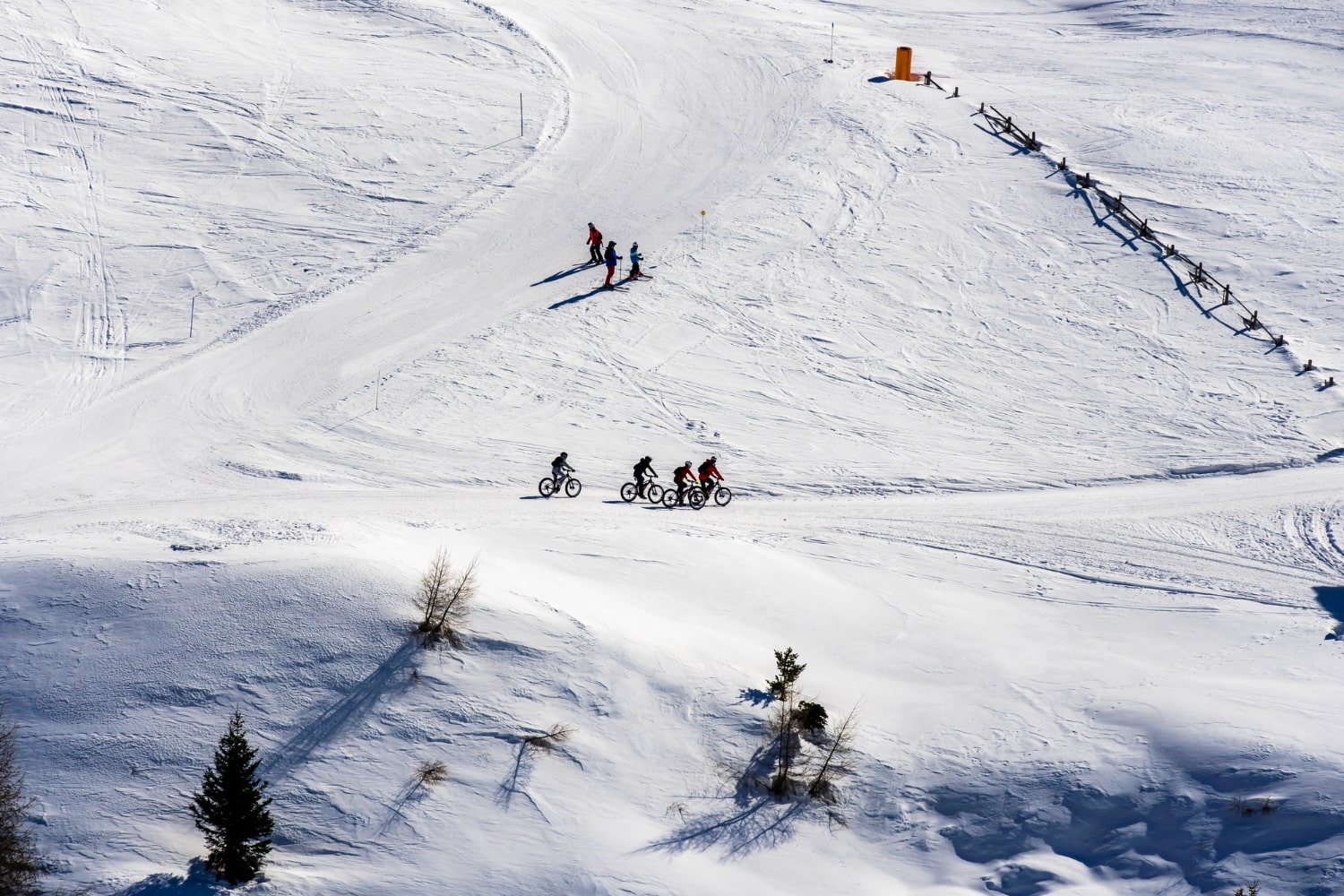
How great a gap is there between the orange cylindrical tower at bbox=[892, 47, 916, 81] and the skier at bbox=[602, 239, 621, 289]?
19.0 metres

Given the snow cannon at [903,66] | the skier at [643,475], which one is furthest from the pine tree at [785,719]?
the snow cannon at [903,66]

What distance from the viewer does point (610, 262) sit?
1286 inches

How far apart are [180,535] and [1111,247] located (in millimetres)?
28918

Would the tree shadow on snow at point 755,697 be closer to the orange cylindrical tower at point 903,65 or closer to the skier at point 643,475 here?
the skier at point 643,475

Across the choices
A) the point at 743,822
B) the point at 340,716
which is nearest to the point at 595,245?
the point at 340,716

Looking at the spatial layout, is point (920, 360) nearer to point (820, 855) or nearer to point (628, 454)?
point (628, 454)

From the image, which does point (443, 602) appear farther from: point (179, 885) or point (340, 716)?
point (179, 885)

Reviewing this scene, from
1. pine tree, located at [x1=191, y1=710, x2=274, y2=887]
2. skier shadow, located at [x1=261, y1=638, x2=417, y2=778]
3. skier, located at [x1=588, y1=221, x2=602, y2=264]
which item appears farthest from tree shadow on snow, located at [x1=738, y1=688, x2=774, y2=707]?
skier, located at [x1=588, y1=221, x2=602, y2=264]

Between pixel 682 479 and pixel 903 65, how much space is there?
28330 millimetres

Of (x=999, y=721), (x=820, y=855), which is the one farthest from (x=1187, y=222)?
(x=820, y=855)

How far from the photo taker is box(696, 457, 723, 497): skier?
80.7 ft

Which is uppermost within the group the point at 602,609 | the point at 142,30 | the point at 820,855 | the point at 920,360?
the point at 142,30

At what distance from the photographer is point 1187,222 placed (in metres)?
38.0

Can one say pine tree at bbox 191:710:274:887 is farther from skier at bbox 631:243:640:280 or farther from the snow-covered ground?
skier at bbox 631:243:640:280
